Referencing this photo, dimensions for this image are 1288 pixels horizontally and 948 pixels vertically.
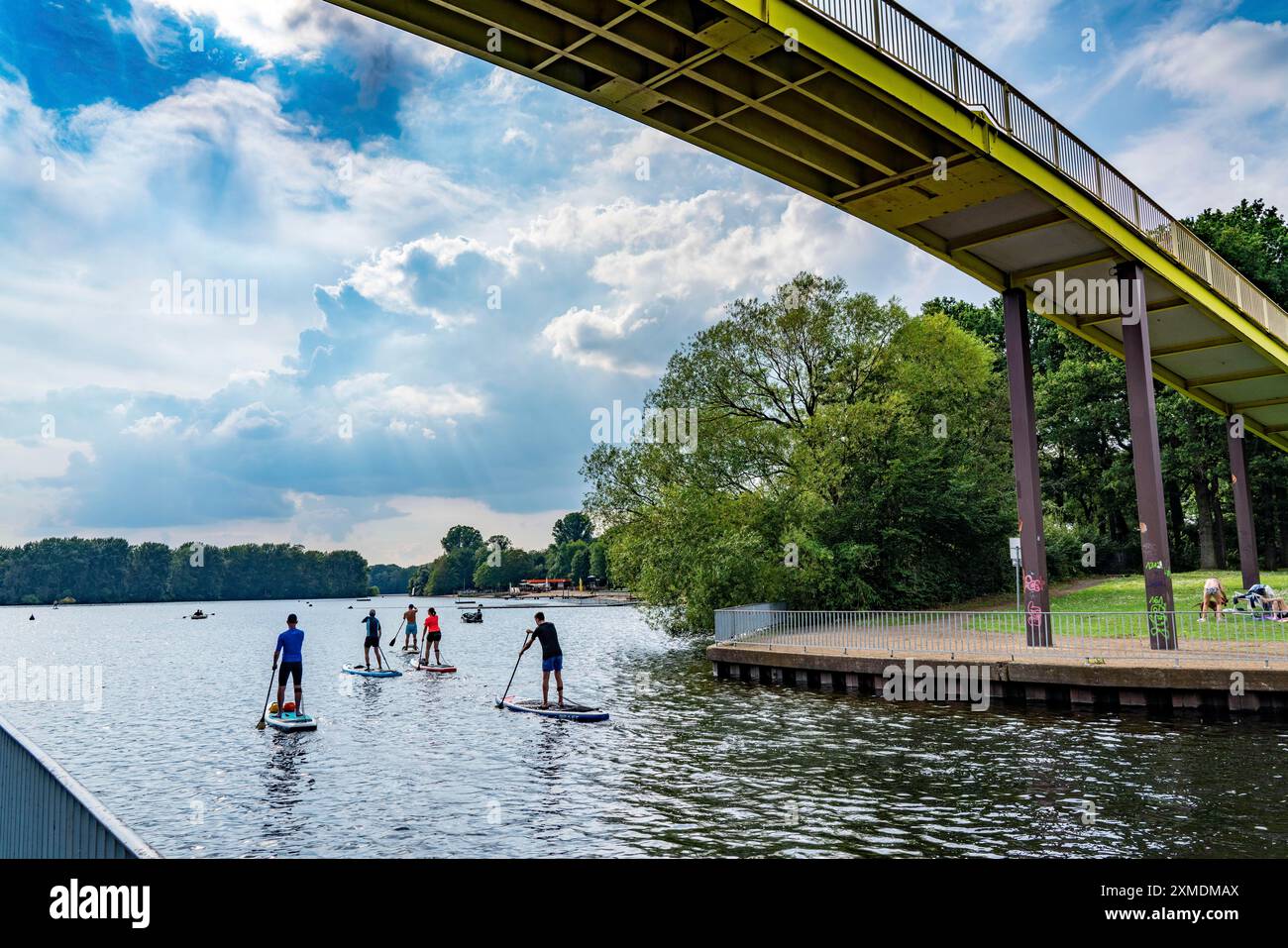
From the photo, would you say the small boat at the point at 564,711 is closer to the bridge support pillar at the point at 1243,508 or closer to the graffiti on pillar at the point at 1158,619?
the graffiti on pillar at the point at 1158,619

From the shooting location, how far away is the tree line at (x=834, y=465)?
35.2 meters

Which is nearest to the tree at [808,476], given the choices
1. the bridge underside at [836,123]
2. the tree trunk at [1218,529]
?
the bridge underside at [836,123]

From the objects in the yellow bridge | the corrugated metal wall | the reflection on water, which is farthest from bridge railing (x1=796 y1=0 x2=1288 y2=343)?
the corrugated metal wall

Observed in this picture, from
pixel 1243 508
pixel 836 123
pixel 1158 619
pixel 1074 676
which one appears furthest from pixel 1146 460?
pixel 1243 508

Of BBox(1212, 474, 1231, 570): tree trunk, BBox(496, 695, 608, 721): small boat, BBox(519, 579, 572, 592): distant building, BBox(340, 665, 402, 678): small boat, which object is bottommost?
BBox(519, 579, 572, 592): distant building

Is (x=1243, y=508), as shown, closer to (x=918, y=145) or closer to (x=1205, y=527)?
(x=1205, y=527)

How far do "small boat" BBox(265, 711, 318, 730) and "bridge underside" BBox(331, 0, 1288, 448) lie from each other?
14256 millimetres

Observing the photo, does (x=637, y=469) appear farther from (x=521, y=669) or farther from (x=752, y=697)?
(x=752, y=697)

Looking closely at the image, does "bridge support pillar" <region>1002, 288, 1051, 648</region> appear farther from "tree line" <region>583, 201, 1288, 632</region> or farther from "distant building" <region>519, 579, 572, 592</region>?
"distant building" <region>519, 579, 572, 592</region>

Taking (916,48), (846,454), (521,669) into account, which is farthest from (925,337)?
(916,48)

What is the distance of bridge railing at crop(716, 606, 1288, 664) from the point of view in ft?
64.2

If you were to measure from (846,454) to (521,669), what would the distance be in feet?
55.0

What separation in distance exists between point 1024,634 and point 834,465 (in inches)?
532
